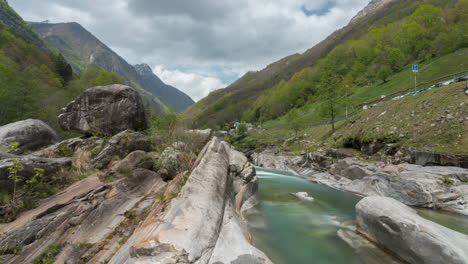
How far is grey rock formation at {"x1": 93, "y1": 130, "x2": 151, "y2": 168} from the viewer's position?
14219 millimetres

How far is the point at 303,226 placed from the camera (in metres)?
12.2

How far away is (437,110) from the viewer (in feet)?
70.0

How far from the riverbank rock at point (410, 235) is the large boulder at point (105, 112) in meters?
20.6

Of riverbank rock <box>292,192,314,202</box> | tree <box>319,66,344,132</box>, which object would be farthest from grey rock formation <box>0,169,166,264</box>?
tree <box>319,66,344,132</box>

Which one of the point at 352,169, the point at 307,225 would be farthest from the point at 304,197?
the point at 352,169

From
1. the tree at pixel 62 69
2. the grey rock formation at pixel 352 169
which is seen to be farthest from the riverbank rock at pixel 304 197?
the tree at pixel 62 69

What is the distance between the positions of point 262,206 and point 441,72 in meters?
62.2

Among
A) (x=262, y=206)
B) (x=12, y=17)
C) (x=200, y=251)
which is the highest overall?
(x=12, y=17)

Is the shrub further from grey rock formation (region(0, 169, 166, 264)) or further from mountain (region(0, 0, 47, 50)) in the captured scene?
mountain (region(0, 0, 47, 50))

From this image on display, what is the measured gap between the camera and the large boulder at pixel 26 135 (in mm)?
14492

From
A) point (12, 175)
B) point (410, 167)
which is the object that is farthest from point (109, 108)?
point (410, 167)

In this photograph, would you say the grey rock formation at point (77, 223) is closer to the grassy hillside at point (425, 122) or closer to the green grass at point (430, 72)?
the grassy hillside at point (425, 122)

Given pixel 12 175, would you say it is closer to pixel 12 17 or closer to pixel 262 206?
pixel 262 206

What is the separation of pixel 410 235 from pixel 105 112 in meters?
23.8
